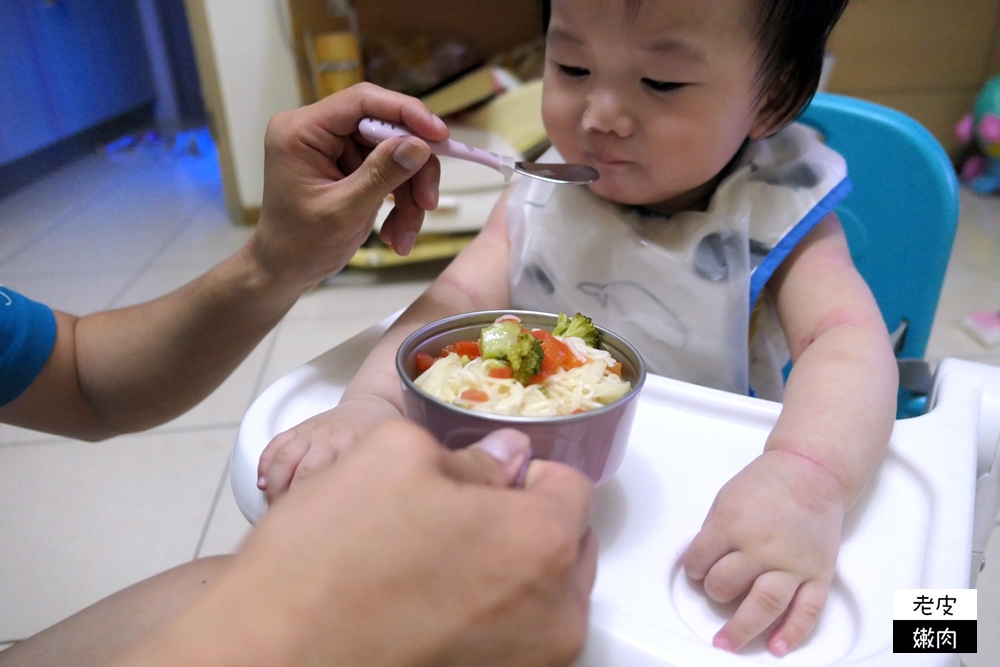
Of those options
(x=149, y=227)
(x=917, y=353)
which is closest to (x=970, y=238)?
(x=917, y=353)

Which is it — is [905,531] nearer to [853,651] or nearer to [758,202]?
[853,651]

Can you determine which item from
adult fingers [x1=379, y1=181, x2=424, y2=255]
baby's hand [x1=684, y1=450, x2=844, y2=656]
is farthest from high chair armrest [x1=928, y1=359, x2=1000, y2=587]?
adult fingers [x1=379, y1=181, x2=424, y2=255]

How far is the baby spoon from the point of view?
1.85 ft

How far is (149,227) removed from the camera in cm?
237

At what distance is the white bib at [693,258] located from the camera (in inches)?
A: 25.5

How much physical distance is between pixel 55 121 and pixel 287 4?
119cm

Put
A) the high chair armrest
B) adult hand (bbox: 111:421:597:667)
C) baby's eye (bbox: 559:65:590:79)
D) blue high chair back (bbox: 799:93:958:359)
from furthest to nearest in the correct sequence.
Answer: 1. blue high chair back (bbox: 799:93:958:359)
2. baby's eye (bbox: 559:65:590:79)
3. the high chair armrest
4. adult hand (bbox: 111:421:597:667)

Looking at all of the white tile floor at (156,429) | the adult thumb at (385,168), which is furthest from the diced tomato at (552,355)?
the white tile floor at (156,429)

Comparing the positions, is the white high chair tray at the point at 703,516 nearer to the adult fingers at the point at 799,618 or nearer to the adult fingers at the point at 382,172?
the adult fingers at the point at 799,618

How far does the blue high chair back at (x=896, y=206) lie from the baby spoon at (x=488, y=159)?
0.32 metres

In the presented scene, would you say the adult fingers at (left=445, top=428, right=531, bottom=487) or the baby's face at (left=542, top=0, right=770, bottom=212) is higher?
the baby's face at (left=542, top=0, right=770, bottom=212)

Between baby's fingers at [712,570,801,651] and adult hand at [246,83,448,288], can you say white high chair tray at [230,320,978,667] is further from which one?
adult hand at [246,83,448,288]

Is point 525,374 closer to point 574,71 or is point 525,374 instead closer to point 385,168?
point 385,168

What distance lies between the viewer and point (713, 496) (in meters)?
0.46
